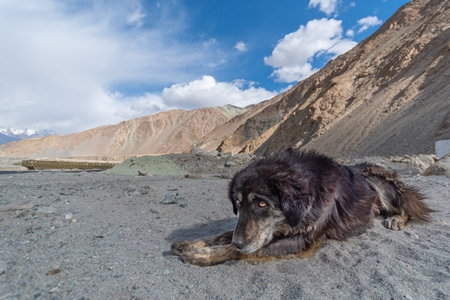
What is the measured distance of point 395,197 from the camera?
3793mm

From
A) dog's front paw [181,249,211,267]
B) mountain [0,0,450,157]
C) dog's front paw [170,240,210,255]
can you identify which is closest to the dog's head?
dog's front paw [181,249,211,267]

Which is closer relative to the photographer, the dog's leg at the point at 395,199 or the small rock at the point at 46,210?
the dog's leg at the point at 395,199

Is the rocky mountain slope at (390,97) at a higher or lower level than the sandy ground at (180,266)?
higher

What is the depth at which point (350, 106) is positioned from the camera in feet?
84.9

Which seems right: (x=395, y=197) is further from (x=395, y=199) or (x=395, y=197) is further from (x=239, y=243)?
(x=239, y=243)

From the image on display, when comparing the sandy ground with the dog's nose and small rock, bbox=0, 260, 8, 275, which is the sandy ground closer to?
small rock, bbox=0, 260, 8, 275

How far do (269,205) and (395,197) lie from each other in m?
2.11

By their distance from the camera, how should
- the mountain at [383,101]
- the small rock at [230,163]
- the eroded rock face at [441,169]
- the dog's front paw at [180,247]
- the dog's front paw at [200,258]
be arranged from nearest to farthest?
the dog's front paw at [200,258]
the dog's front paw at [180,247]
the eroded rock face at [441,169]
the small rock at [230,163]
the mountain at [383,101]

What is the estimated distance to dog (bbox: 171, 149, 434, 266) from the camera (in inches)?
105

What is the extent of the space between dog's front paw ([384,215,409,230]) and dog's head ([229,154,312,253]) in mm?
1587

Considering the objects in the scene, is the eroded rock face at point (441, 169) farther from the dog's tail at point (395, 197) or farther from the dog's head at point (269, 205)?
the dog's head at point (269, 205)

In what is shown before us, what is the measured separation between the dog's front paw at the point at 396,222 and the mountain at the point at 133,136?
342ft

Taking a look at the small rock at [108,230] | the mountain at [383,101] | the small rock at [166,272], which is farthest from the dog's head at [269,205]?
the mountain at [383,101]

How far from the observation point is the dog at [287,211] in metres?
2.68
